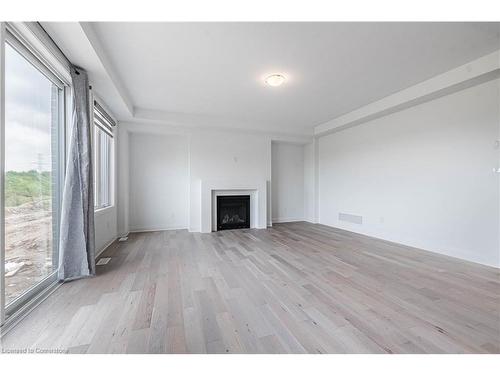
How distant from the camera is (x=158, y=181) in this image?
17.2 ft

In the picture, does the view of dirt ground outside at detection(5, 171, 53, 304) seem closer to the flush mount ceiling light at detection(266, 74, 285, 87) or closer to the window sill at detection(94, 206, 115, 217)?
the window sill at detection(94, 206, 115, 217)

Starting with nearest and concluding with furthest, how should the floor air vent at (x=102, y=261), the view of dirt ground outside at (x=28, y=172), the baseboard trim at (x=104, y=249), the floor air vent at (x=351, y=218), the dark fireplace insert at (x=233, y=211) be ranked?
the view of dirt ground outside at (x=28, y=172), the floor air vent at (x=102, y=261), the baseboard trim at (x=104, y=249), the floor air vent at (x=351, y=218), the dark fireplace insert at (x=233, y=211)

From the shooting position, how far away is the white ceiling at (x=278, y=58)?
6.95 ft

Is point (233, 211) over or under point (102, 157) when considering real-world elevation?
under

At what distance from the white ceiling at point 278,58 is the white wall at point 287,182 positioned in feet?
7.74

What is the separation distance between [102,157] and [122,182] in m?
0.78

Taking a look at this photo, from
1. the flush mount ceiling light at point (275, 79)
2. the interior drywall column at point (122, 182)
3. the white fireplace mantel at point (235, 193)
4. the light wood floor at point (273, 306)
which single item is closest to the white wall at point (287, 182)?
the white fireplace mantel at point (235, 193)

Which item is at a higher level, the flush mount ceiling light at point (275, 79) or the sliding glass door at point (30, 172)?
the flush mount ceiling light at point (275, 79)

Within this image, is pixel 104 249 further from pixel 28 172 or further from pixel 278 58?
pixel 278 58

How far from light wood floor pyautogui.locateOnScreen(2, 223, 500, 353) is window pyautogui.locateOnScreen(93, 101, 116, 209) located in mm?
1253

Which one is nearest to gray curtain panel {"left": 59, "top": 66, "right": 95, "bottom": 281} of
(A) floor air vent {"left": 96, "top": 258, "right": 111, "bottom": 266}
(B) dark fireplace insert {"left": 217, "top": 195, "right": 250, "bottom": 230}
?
(A) floor air vent {"left": 96, "top": 258, "right": 111, "bottom": 266}

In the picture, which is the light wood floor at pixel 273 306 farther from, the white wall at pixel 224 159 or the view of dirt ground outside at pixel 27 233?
the white wall at pixel 224 159

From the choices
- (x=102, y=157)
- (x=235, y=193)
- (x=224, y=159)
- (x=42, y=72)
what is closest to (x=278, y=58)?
(x=42, y=72)
